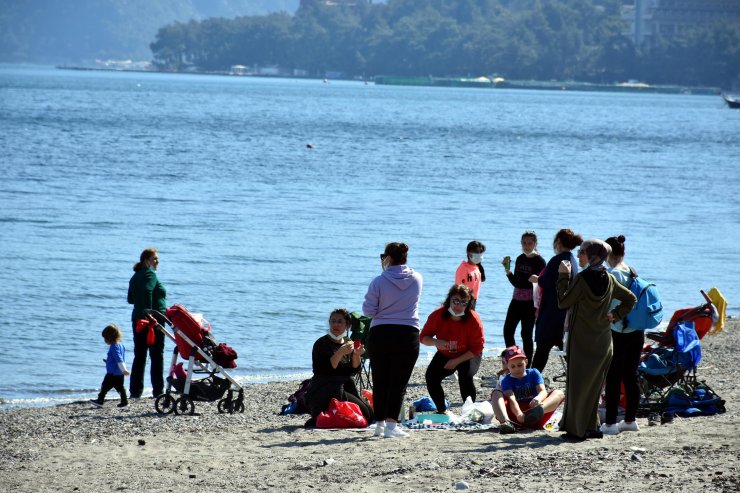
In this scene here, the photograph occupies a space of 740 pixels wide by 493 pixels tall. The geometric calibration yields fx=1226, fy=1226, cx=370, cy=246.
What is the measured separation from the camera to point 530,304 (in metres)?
11.7

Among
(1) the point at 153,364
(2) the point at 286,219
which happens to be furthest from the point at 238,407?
(2) the point at 286,219

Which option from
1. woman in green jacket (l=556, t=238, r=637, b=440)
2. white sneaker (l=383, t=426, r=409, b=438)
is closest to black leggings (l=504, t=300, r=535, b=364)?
white sneaker (l=383, t=426, r=409, b=438)

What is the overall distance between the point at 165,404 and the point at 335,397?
6.33 feet

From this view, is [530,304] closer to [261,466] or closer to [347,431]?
[347,431]

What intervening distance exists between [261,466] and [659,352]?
3458 millimetres

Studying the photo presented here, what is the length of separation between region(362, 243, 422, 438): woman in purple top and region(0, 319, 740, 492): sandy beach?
1.86ft

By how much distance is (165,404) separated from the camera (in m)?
10.8

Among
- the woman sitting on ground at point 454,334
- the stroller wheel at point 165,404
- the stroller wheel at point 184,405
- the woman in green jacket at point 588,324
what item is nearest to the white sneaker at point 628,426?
the woman in green jacket at point 588,324

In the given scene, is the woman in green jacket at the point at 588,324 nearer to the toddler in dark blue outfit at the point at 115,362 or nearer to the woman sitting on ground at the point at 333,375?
the woman sitting on ground at the point at 333,375

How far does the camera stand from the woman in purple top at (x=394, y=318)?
875cm

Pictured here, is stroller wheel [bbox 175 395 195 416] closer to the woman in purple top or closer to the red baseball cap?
the woman in purple top

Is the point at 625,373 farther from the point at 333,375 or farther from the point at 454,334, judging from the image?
the point at 333,375

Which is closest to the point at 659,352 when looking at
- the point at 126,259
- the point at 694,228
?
the point at 126,259

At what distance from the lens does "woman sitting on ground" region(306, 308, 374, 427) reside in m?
9.51
